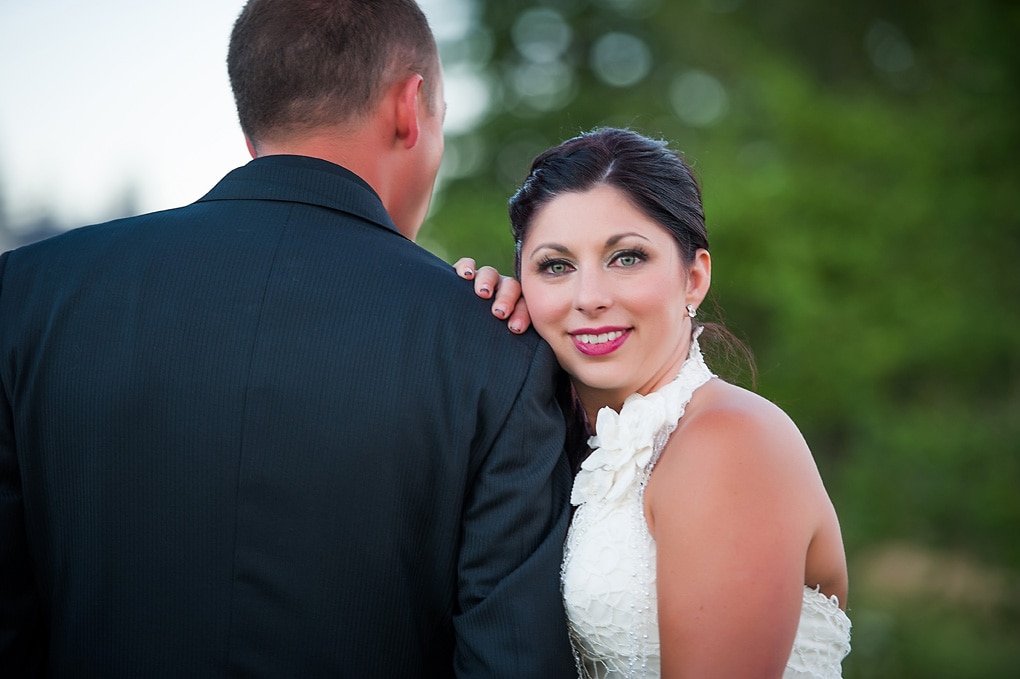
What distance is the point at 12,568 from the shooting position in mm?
2127

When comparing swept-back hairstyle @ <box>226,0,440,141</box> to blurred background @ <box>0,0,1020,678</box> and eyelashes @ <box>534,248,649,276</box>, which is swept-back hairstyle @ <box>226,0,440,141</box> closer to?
eyelashes @ <box>534,248,649,276</box>

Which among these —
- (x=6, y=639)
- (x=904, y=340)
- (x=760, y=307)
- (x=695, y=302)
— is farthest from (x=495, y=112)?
(x=6, y=639)

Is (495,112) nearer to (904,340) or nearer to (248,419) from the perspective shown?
(904,340)

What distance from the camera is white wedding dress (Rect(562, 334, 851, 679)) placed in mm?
2225

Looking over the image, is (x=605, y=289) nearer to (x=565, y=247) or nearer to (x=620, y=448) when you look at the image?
(x=565, y=247)

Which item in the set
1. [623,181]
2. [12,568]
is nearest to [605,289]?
[623,181]

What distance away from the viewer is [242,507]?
193 cm

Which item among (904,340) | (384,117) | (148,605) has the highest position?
(904,340)

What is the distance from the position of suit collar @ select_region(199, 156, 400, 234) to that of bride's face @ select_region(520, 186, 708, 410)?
45 cm

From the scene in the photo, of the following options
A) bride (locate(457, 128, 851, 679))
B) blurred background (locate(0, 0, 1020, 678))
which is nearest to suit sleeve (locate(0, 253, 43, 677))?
bride (locate(457, 128, 851, 679))

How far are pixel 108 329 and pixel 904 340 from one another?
7674 mm

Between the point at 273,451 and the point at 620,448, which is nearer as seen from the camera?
the point at 273,451

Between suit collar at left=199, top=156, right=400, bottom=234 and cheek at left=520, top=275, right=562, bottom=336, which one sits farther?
cheek at left=520, top=275, right=562, bottom=336

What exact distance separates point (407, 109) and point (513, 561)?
1042 millimetres
